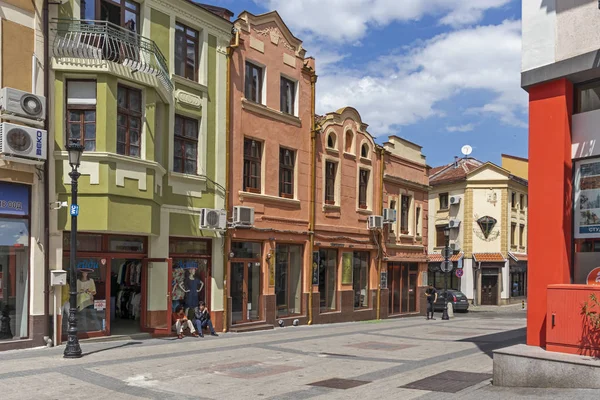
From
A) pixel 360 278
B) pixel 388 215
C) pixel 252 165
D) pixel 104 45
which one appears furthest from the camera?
pixel 388 215

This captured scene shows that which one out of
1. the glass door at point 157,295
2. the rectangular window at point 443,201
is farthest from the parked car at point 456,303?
the glass door at point 157,295

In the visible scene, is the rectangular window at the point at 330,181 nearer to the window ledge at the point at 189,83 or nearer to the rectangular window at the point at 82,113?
the window ledge at the point at 189,83

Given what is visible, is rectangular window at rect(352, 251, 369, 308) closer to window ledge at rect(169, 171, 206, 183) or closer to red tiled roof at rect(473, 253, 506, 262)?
window ledge at rect(169, 171, 206, 183)

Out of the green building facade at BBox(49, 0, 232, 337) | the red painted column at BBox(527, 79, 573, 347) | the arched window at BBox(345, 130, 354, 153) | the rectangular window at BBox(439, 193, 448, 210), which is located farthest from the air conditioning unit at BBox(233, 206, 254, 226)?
the rectangular window at BBox(439, 193, 448, 210)

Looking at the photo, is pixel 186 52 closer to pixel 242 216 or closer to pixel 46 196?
pixel 242 216

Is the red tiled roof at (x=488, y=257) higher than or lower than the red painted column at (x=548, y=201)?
lower

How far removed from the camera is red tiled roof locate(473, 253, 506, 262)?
45.8 m

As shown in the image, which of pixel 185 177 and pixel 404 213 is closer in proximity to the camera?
pixel 185 177

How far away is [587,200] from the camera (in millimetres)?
11109

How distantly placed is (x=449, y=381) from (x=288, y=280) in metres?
12.1

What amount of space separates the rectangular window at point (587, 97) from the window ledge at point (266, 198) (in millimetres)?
11447

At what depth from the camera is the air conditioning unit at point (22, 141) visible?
537 inches

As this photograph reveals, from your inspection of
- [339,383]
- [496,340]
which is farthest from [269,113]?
[339,383]

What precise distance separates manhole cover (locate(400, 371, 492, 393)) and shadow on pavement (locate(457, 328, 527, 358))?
3.67 meters
